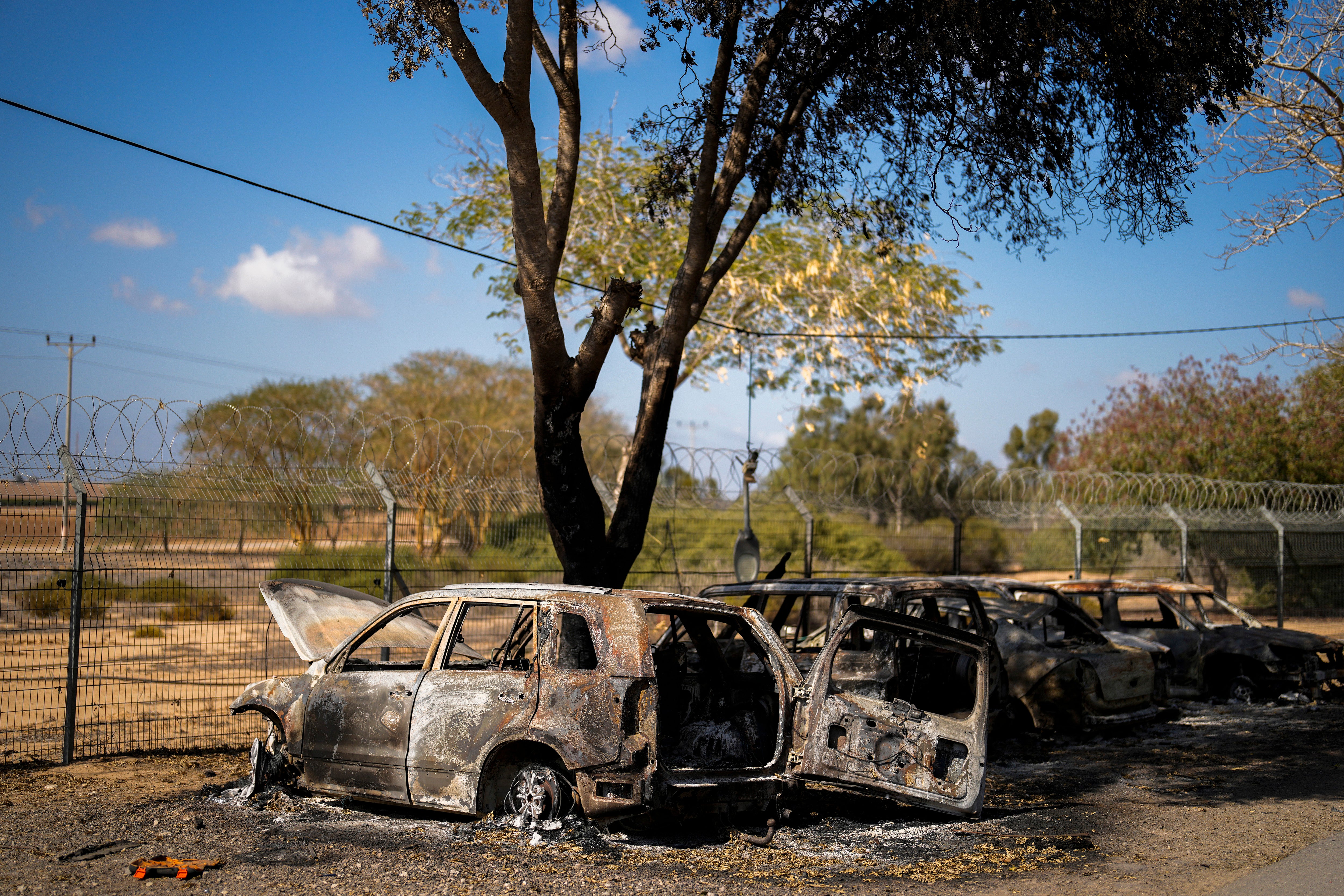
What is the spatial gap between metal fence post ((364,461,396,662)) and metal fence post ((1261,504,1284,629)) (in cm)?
1512

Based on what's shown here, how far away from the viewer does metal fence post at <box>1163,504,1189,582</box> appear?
54.6 feet

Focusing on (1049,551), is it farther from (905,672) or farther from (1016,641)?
(905,672)

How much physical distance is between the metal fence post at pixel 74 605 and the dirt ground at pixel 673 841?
27 centimetres

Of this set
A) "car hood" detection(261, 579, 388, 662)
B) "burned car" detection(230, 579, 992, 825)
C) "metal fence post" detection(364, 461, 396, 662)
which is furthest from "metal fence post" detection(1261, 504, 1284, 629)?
"car hood" detection(261, 579, 388, 662)

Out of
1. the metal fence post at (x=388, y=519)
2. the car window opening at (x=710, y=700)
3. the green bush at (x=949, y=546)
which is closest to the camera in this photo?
the car window opening at (x=710, y=700)

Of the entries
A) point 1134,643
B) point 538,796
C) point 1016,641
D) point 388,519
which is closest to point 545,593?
point 538,796

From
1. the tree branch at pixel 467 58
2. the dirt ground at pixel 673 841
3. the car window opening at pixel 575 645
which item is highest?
the tree branch at pixel 467 58

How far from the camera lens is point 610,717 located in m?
5.50

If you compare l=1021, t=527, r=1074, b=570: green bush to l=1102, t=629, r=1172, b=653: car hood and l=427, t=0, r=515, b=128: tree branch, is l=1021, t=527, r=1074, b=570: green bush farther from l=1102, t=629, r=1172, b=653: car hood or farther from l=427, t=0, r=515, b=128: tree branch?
l=427, t=0, r=515, b=128: tree branch

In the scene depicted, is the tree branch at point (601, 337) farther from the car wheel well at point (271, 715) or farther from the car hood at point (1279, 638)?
the car hood at point (1279, 638)

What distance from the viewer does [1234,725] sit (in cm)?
1055

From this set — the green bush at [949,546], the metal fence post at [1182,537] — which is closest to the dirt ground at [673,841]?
the green bush at [949,546]

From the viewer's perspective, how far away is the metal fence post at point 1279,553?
18031 millimetres

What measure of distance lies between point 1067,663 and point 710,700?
4233mm
